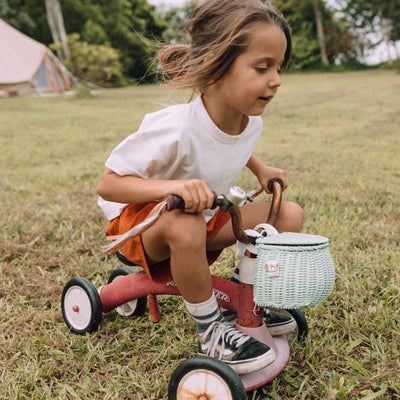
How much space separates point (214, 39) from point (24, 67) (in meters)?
15.7

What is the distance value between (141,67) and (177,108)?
23.9 metres

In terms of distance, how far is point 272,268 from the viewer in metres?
1.25

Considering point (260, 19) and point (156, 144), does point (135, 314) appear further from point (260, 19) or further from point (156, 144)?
point (260, 19)

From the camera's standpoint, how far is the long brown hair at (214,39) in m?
1.48

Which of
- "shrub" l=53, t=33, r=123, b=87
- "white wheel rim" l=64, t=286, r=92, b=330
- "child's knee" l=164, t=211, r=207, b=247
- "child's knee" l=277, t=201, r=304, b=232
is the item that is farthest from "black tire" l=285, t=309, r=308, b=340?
"shrub" l=53, t=33, r=123, b=87

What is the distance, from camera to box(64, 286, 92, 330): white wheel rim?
179 cm

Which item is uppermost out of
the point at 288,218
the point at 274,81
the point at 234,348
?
the point at 274,81

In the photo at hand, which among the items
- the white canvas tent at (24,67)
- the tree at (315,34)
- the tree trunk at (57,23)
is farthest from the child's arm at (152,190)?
the tree at (315,34)

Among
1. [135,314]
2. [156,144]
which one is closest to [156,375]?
[135,314]

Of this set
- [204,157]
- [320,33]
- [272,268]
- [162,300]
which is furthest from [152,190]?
[320,33]

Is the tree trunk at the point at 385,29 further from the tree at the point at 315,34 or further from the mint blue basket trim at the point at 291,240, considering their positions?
the mint blue basket trim at the point at 291,240

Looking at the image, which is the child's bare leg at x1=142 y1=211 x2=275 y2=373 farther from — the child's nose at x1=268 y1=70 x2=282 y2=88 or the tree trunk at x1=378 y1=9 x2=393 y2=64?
the tree trunk at x1=378 y1=9 x2=393 y2=64

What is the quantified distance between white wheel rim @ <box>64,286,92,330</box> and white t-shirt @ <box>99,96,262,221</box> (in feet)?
1.07

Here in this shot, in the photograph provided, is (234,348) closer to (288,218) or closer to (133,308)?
(288,218)
